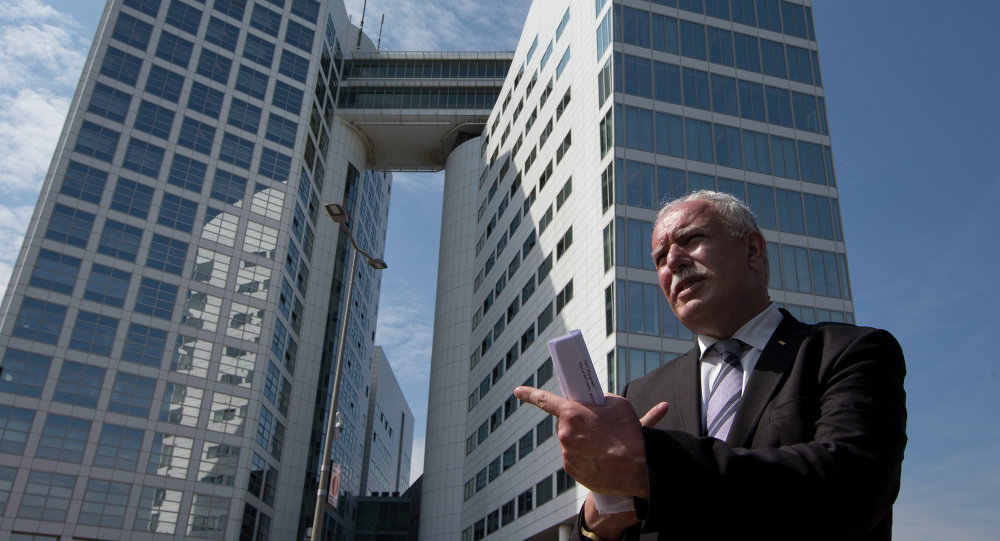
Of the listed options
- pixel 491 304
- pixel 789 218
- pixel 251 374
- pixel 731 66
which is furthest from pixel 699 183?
pixel 251 374

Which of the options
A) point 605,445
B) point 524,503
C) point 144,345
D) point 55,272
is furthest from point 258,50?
point 605,445

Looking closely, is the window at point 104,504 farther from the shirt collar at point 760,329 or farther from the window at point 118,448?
the shirt collar at point 760,329

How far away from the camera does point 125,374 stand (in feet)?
195

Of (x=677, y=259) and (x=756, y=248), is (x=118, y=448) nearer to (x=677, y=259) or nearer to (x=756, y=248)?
(x=677, y=259)

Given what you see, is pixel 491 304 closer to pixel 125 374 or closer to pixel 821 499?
pixel 125 374

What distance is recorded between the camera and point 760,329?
3207 mm

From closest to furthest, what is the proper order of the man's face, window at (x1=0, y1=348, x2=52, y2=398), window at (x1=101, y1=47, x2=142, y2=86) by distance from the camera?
the man's face
window at (x1=0, y1=348, x2=52, y2=398)
window at (x1=101, y1=47, x2=142, y2=86)

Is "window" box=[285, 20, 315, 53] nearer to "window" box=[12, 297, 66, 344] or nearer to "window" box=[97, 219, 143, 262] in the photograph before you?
"window" box=[97, 219, 143, 262]

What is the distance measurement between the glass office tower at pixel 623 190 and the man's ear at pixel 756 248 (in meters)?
33.6

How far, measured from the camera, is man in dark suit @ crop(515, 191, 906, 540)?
2.26 meters

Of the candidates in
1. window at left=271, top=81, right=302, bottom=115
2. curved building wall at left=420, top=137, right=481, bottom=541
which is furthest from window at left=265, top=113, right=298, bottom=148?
curved building wall at left=420, top=137, right=481, bottom=541

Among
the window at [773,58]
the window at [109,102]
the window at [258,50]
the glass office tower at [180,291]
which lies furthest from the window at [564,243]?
the window at [258,50]

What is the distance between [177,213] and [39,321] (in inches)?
537

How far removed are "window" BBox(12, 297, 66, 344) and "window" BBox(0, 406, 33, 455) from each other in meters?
5.27
